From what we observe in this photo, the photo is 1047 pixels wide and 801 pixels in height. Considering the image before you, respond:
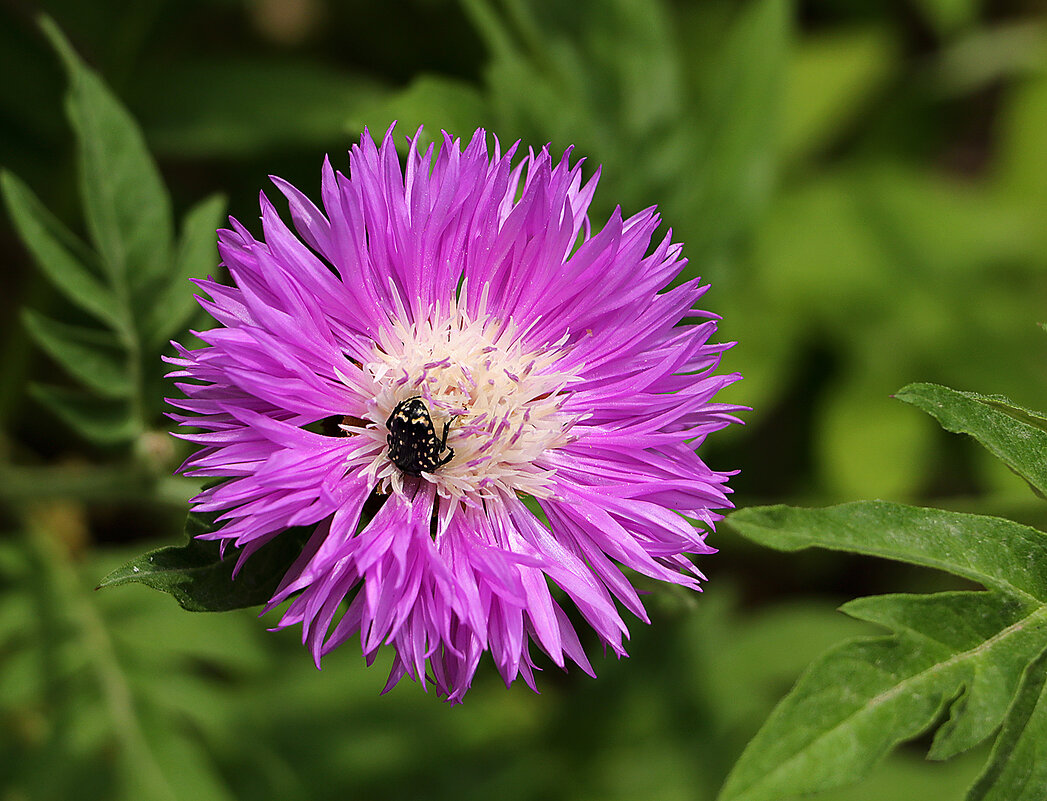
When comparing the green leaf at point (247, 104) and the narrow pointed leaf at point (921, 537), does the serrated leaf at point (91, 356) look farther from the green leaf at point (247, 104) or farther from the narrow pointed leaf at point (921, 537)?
the narrow pointed leaf at point (921, 537)

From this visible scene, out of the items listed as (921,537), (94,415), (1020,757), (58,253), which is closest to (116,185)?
(58,253)

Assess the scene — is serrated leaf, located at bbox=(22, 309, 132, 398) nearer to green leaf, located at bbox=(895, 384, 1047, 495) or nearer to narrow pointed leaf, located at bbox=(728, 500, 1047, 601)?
narrow pointed leaf, located at bbox=(728, 500, 1047, 601)

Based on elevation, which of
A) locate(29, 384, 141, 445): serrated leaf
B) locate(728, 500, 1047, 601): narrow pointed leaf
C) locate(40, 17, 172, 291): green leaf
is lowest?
locate(29, 384, 141, 445): serrated leaf

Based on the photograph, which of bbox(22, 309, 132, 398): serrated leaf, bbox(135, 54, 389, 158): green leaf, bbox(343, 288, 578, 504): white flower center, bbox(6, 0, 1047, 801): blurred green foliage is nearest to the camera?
bbox(343, 288, 578, 504): white flower center

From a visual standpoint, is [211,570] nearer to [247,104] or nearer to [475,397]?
[475,397]

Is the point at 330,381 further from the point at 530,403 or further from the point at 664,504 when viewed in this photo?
the point at 664,504

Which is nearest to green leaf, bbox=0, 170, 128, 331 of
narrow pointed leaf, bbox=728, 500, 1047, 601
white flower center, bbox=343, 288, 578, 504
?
white flower center, bbox=343, 288, 578, 504
